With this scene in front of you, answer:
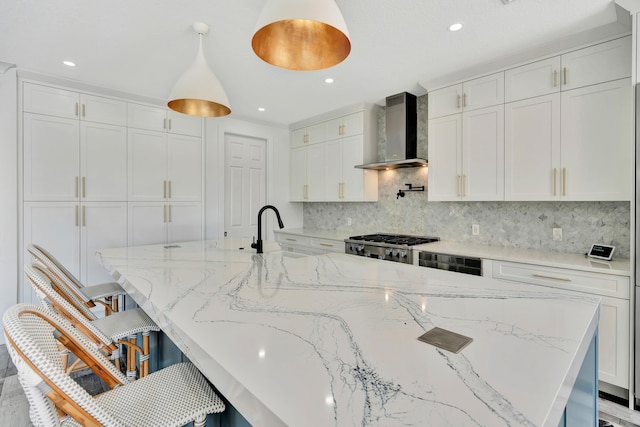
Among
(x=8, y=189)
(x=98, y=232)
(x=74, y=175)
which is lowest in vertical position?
(x=98, y=232)

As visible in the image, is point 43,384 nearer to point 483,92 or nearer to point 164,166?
point 483,92

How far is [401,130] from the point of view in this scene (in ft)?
11.8

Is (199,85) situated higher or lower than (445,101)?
lower

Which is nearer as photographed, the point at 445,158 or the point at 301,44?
the point at 301,44

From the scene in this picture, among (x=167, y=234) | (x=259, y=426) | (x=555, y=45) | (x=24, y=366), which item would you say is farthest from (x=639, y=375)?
(x=167, y=234)

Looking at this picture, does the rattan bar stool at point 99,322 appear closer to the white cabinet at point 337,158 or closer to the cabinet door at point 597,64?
the white cabinet at point 337,158

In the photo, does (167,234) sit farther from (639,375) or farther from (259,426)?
(639,375)

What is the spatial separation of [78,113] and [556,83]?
445cm

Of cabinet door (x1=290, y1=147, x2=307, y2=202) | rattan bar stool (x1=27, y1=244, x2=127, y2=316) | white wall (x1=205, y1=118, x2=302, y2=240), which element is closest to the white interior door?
white wall (x1=205, y1=118, x2=302, y2=240)

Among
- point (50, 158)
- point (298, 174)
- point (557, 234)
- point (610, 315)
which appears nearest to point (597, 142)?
point (557, 234)

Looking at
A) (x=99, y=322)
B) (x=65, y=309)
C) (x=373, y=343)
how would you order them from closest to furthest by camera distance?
(x=373, y=343) → (x=65, y=309) → (x=99, y=322)

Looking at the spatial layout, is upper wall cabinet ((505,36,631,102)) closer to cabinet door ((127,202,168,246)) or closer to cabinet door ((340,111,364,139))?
cabinet door ((340,111,364,139))

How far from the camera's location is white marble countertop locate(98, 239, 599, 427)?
0.59m

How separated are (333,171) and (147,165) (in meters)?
2.31
